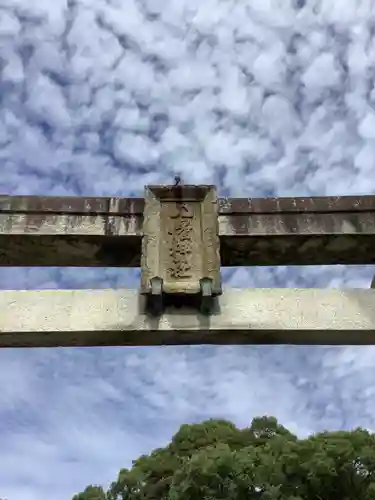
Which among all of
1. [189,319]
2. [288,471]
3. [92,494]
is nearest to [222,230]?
[189,319]

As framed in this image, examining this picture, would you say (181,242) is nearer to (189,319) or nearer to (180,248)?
(180,248)

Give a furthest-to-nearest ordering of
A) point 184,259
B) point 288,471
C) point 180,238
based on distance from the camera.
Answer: point 288,471 → point 180,238 → point 184,259

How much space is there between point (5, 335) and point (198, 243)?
167cm

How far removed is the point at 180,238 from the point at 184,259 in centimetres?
21

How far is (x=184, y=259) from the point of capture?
172 inches

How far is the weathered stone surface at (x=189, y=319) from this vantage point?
410cm

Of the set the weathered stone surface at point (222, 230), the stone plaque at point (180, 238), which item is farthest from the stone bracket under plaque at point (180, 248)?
the weathered stone surface at point (222, 230)

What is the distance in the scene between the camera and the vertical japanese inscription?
4306mm

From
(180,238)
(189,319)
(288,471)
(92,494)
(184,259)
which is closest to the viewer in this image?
(189,319)

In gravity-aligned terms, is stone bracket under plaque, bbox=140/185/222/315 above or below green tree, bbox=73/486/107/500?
below

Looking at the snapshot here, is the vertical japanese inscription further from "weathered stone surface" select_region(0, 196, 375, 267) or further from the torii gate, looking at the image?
"weathered stone surface" select_region(0, 196, 375, 267)

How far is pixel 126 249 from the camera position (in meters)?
4.68

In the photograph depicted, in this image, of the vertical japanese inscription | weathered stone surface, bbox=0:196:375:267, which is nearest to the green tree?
weathered stone surface, bbox=0:196:375:267

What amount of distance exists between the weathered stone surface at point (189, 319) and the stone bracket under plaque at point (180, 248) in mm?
158
